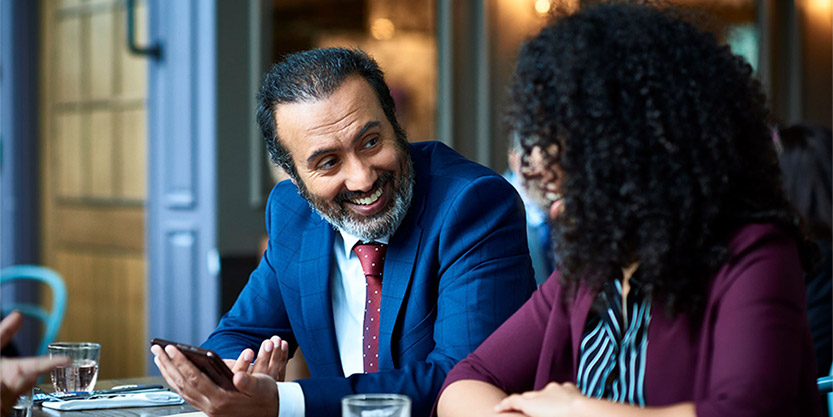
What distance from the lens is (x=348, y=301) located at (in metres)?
1.97

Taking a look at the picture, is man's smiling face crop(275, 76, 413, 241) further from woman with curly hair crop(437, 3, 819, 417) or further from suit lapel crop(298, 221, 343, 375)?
woman with curly hair crop(437, 3, 819, 417)

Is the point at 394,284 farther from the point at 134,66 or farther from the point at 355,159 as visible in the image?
the point at 134,66

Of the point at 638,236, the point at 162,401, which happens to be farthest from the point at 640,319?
the point at 162,401

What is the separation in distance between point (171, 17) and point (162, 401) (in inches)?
114

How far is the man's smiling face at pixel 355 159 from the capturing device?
1837mm

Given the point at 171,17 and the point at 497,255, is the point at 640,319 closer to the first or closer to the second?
the point at 497,255

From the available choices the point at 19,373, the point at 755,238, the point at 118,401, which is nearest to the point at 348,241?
the point at 118,401

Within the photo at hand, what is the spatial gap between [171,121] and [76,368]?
105 inches

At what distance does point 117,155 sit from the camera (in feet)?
16.9

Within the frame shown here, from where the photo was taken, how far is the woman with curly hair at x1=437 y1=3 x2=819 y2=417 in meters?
1.12

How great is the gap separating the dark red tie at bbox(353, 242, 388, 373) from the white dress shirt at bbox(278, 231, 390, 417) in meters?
0.03

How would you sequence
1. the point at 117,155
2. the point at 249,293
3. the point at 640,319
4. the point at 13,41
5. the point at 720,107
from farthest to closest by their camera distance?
the point at 13,41 → the point at 117,155 → the point at 249,293 → the point at 640,319 → the point at 720,107

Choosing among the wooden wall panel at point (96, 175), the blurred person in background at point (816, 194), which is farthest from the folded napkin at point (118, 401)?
the wooden wall panel at point (96, 175)

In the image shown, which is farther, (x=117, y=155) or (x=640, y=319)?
(x=117, y=155)
